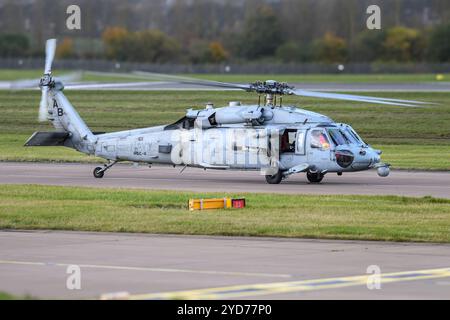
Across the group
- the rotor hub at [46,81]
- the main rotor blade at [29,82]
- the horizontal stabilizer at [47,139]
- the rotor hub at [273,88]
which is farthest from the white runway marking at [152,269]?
the rotor hub at [46,81]

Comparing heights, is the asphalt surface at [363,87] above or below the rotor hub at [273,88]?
below

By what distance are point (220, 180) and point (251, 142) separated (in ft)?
6.50

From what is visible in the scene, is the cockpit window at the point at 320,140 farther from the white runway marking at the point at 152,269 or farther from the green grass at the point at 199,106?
the white runway marking at the point at 152,269

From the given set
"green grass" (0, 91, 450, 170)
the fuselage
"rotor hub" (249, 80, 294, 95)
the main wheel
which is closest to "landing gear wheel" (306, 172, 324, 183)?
the fuselage

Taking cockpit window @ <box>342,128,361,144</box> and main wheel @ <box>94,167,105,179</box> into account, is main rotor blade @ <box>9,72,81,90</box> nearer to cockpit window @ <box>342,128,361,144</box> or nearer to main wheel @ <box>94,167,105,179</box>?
main wheel @ <box>94,167,105,179</box>

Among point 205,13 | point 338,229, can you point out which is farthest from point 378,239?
point 205,13

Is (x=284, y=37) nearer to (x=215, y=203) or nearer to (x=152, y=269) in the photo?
(x=215, y=203)

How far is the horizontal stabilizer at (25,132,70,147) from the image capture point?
35188 millimetres

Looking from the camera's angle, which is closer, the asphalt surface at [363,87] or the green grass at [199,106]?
the green grass at [199,106]

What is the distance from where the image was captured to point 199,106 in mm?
58469

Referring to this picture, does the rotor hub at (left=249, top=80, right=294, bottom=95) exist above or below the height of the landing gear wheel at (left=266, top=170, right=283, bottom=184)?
above

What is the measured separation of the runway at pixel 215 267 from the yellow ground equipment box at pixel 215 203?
138 inches

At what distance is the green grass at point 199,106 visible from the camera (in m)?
43.8

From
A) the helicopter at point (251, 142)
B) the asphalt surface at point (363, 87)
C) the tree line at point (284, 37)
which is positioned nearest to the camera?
the helicopter at point (251, 142)
